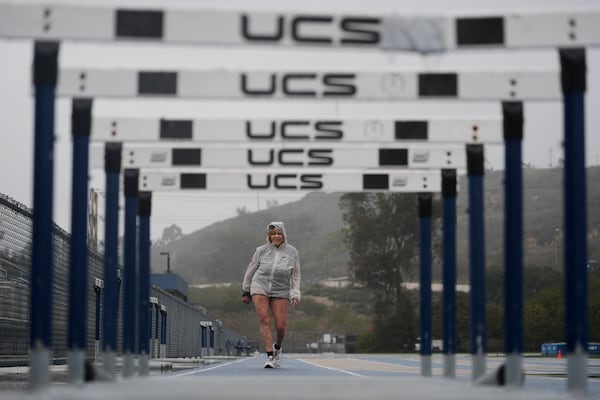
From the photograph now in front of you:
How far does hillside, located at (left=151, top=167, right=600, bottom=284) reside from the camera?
147375 mm

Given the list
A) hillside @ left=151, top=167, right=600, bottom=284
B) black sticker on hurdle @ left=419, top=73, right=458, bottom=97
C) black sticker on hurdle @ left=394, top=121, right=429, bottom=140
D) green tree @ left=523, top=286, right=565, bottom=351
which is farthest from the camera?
hillside @ left=151, top=167, right=600, bottom=284

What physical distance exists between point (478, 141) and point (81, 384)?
4.58 m

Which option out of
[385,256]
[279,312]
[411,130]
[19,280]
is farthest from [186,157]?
[385,256]

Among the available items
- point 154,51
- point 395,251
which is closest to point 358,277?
point 395,251

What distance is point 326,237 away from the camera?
17400cm

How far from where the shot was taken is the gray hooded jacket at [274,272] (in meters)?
14.9

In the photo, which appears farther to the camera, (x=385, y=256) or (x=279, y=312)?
(x=385, y=256)

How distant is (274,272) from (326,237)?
159238 millimetres

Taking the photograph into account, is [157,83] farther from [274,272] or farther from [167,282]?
[167,282]

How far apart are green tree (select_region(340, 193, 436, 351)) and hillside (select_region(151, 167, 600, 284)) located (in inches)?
1994

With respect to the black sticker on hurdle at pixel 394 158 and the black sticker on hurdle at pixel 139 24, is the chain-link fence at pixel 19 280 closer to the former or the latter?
the black sticker on hurdle at pixel 394 158

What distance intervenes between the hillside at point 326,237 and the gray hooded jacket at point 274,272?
4666 inches

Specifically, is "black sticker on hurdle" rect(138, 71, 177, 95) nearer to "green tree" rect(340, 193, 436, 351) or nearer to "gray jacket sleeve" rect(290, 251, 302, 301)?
"gray jacket sleeve" rect(290, 251, 302, 301)

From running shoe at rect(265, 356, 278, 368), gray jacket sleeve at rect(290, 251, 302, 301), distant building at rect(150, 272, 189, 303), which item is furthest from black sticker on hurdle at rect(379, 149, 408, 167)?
distant building at rect(150, 272, 189, 303)
